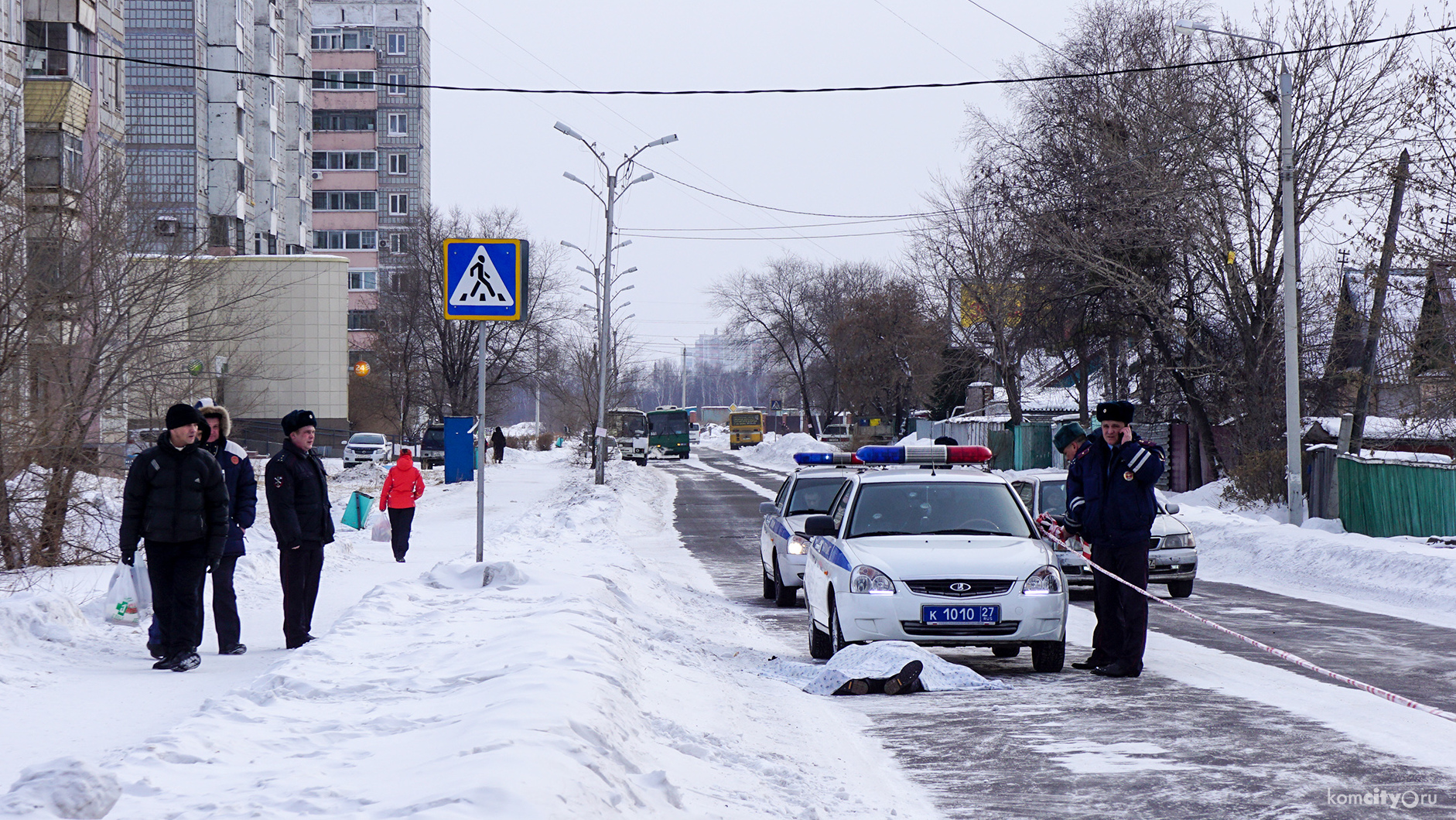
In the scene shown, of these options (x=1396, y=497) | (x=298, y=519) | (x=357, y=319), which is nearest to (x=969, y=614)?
(x=298, y=519)

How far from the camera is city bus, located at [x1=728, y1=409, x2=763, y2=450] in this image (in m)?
103

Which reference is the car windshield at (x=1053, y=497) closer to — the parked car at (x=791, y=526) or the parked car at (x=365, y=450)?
the parked car at (x=791, y=526)

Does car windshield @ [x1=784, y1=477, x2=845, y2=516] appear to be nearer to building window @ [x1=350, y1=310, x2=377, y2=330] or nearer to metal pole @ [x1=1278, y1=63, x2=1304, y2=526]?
metal pole @ [x1=1278, y1=63, x2=1304, y2=526]

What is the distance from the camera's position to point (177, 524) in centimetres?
896

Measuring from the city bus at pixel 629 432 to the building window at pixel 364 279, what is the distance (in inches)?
1246

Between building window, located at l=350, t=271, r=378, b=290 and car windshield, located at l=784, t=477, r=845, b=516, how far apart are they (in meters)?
86.4

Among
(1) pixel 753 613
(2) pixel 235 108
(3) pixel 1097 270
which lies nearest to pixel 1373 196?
(3) pixel 1097 270

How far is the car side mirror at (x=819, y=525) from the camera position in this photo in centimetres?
1050

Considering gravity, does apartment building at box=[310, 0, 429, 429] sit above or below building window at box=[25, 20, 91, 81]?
above

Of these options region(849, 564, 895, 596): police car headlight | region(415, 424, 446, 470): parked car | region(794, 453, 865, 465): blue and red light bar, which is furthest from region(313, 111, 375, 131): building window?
region(849, 564, 895, 596): police car headlight

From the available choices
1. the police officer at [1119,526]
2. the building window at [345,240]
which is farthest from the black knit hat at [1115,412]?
the building window at [345,240]

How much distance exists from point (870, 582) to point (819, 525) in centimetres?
102

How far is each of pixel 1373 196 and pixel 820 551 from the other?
21155 mm

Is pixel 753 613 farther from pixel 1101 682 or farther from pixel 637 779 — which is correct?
pixel 637 779
